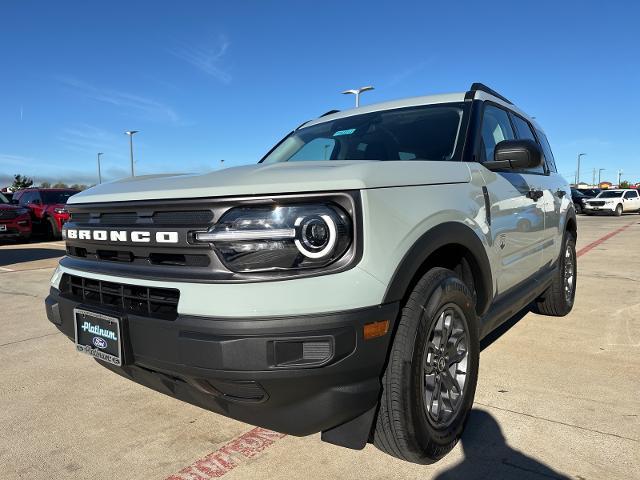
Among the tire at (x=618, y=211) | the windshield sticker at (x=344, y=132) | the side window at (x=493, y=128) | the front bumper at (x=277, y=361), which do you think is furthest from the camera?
the tire at (x=618, y=211)

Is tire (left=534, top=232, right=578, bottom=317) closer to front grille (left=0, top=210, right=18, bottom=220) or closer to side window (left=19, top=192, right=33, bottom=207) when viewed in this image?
front grille (left=0, top=210, right=18, bottom=220)

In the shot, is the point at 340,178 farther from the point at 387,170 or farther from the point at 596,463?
the point at 596,463

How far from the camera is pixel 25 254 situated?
11453 mm

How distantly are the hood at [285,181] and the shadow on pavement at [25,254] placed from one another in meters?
9.09

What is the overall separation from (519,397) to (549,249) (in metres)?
1.67

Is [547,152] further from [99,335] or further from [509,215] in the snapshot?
[99,335]

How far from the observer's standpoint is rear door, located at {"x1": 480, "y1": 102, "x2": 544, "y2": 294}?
9.78 ft

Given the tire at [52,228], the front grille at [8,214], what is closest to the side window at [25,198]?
the tire at [52,228]

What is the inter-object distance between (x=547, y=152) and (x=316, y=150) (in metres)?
2.73

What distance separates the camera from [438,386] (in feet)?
7.77

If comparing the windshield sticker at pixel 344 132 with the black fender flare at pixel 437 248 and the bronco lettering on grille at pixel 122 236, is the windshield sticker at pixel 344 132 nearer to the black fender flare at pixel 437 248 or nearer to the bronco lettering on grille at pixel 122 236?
the black fender flare at pixel 437 248

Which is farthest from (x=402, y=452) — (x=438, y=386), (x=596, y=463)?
(x=596, y=463)

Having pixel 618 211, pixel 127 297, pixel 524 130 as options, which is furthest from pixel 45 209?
pixel 618 211

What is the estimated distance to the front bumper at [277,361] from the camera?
68.8 inches
